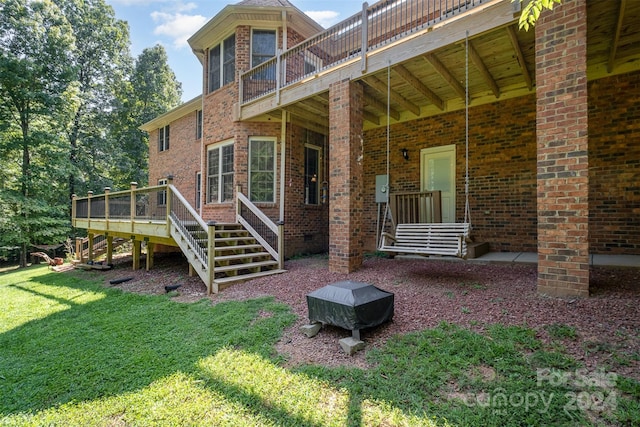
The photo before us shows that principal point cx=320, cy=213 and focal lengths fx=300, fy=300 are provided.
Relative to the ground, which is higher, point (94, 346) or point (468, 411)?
point (468, 411)

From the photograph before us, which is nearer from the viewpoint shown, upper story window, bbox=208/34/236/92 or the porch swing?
the porch swing

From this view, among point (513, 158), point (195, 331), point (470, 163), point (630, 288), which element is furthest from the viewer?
point (470, 163)

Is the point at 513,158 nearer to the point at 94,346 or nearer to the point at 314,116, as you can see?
the point at 314,116

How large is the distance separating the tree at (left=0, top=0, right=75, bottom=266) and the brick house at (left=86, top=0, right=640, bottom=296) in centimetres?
806

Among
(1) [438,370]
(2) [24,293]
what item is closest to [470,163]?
(1) [438,370]

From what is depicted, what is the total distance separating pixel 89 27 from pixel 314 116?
19364mm

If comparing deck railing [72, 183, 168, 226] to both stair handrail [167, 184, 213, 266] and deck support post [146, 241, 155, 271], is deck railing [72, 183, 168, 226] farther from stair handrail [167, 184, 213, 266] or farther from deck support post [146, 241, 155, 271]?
deck support post [146, 241, 155, 271]

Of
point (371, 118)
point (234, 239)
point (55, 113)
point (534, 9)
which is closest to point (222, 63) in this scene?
point (371, 118)

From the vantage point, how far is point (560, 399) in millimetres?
2018

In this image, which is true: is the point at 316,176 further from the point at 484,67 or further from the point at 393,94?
the point at 484,67

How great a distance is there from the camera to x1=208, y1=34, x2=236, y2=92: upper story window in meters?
8.88

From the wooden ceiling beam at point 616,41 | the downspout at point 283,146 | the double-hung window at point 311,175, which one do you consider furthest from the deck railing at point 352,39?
the double-hung window at point 311,175

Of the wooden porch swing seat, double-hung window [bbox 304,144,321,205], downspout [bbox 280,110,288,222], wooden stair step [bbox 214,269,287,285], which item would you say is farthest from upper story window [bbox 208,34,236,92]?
the wooden porch swing seat

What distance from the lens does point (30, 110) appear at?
13.3 m
